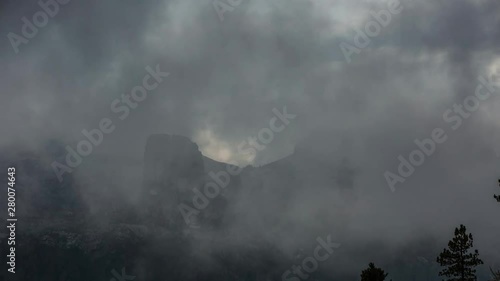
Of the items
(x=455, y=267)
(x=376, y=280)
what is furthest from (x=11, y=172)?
(x=455, y=267)

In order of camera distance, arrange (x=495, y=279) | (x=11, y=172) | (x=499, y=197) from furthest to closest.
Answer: (x=11, y=172)
(x=499, y=197)
(x=495, y=279)

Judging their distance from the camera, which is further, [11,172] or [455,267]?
[11,172]

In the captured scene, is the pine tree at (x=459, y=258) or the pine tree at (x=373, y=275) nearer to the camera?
the pine tree at (x=459, y=258)

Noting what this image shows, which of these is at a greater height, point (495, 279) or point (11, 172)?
point (11, 172)

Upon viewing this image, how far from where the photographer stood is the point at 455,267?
5416 centimetres

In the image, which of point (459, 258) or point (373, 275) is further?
point (373, 275)

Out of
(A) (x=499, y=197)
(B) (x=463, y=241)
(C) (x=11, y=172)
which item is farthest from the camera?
(C) (x=11, y=172)

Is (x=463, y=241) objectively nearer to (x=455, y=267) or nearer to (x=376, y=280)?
(x=455, y=267)

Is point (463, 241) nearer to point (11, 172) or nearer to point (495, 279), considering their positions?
point (495, 279)

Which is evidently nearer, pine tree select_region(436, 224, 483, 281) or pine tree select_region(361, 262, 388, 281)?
pine tree select_region(436, 224, 483, 281)

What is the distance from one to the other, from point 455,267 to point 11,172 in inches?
3020

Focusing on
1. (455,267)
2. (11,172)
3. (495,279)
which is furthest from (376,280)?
(11,172)

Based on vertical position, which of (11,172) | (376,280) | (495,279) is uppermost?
(11,172)

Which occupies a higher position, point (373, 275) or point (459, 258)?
point (459, 258)
